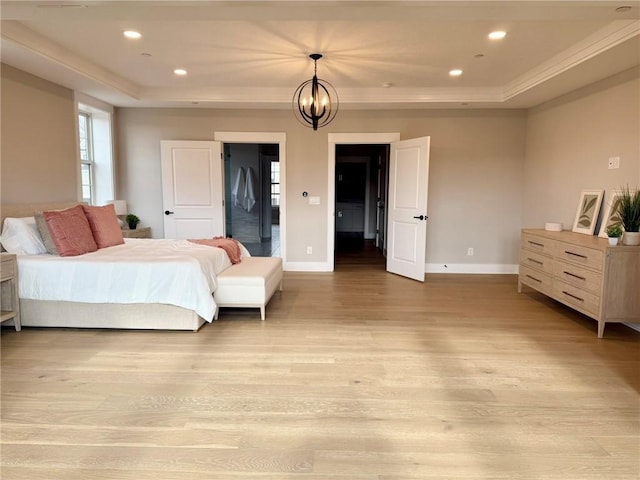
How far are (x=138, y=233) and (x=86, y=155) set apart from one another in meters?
1.36

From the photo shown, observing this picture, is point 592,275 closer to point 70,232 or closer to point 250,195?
point 70,232

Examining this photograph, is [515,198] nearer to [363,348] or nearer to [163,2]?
[363,348]

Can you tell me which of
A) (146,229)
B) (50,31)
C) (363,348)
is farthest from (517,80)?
(146,229)

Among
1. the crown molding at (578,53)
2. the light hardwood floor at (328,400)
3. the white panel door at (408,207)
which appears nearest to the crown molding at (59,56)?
the light hardwood floor at (328,400)

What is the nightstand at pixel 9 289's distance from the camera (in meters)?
3.31

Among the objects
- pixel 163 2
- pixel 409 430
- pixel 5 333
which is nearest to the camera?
pixel 409 430

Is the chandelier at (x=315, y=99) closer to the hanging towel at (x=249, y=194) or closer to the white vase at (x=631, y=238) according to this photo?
the white vase at (x=631, y=238)

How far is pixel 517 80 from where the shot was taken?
484 cm

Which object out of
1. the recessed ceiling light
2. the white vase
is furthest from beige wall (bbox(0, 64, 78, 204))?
the white vase

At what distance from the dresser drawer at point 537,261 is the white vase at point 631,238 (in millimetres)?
Result: 794

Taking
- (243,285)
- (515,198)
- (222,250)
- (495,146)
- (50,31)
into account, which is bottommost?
(243,285)

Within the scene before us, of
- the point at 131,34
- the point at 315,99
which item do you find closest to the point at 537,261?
the point at 315,99

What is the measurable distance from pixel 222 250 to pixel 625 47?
4.08 m

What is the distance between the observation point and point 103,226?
4.29m
